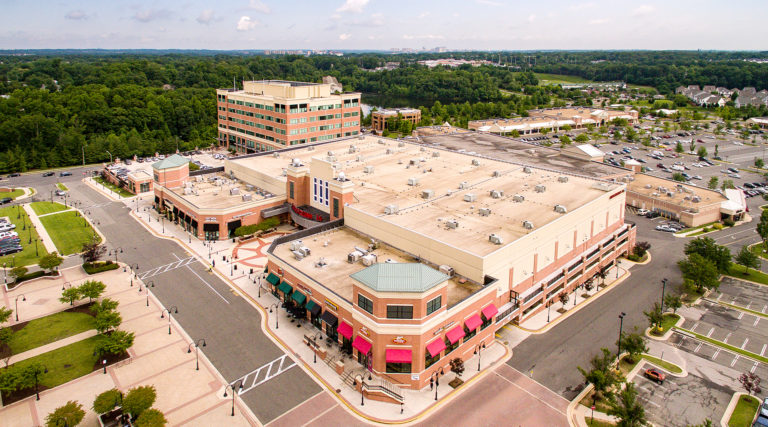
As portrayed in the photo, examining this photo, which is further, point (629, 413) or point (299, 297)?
point (299, 297)

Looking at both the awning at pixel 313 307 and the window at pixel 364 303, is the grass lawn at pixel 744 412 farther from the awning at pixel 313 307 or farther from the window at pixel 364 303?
the awning at pixel 313 307

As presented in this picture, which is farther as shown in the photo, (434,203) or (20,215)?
(20,215)

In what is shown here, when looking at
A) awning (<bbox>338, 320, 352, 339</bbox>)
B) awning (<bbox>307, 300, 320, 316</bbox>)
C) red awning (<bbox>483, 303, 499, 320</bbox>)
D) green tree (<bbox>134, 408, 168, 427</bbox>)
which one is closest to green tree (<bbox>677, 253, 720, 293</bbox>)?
red awning (<bbox>483, 303, 499, 320</bbox>)

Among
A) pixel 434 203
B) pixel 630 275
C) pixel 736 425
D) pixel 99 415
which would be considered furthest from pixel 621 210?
pixel 99 415

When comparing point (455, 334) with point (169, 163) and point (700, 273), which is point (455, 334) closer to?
point (700, 273)

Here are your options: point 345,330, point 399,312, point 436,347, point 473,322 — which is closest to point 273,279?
point 345,330

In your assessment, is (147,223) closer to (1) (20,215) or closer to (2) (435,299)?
(1) (20,215)
